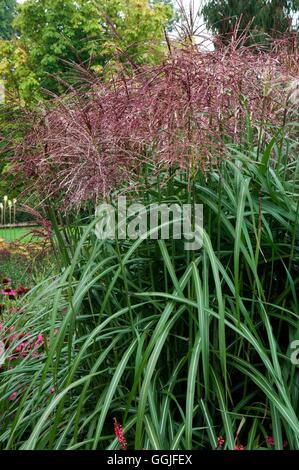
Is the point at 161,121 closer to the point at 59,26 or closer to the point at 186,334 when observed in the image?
the point at 186,334

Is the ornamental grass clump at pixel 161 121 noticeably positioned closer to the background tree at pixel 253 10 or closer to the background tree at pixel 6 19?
the background tree at pixel 253 10

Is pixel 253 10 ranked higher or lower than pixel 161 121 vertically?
higher

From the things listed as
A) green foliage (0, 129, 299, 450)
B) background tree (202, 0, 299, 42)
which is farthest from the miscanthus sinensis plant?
background tree (202, 0, 299, 42)

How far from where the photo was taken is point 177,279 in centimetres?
262

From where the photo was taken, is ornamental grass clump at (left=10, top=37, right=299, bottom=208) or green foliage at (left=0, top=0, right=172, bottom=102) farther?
green foliage at (left=0, top=0, right=172, bottom=102)

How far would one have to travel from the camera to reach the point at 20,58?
15.8 metres

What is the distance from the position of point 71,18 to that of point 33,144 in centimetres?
1581

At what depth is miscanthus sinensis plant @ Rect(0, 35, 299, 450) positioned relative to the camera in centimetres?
228

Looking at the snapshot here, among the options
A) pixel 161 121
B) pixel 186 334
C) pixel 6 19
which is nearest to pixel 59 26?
pixel 161 121

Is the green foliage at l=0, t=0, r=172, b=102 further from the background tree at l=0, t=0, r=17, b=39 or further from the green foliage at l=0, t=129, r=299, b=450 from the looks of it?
the background tree at l=0, t=0, r=17, b=39
